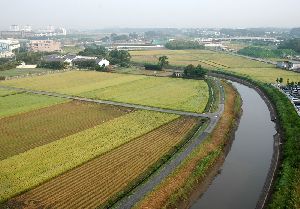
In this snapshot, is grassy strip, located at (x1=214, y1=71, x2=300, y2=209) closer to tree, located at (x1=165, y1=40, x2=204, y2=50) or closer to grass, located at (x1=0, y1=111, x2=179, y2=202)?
grass, located at (x1=0, y1=111, x2=179, y2=202)

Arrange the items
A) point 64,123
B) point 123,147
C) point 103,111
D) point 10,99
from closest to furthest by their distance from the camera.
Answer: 1. point 123,147
2. point 64,123
3. point 103,111
4. point 10,99

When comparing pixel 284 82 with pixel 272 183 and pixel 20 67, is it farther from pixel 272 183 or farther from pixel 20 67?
pixel 20 67

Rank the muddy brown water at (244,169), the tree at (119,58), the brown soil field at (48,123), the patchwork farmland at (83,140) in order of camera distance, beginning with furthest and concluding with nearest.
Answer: the tree at (119,58) < the brown soil field at (48,123) < the muddy brown water at (244,169) < the patchwork farmland at (83,140)

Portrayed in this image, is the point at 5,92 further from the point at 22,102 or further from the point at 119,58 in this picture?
the point at 119,58

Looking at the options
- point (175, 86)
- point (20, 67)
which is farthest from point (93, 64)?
point (175, 86)

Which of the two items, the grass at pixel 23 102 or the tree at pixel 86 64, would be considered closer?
the grass at pixel 23 102

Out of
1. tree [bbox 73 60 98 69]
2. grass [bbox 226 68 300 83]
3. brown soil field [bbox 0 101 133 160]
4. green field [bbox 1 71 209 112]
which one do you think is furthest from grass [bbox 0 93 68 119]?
grass [bbox 226 68 300 83]

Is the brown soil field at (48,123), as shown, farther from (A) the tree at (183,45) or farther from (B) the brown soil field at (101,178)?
(A) the tree at (183,45)

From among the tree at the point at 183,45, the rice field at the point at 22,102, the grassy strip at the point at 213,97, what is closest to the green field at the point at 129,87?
the grassy strip at the point at 213,97
